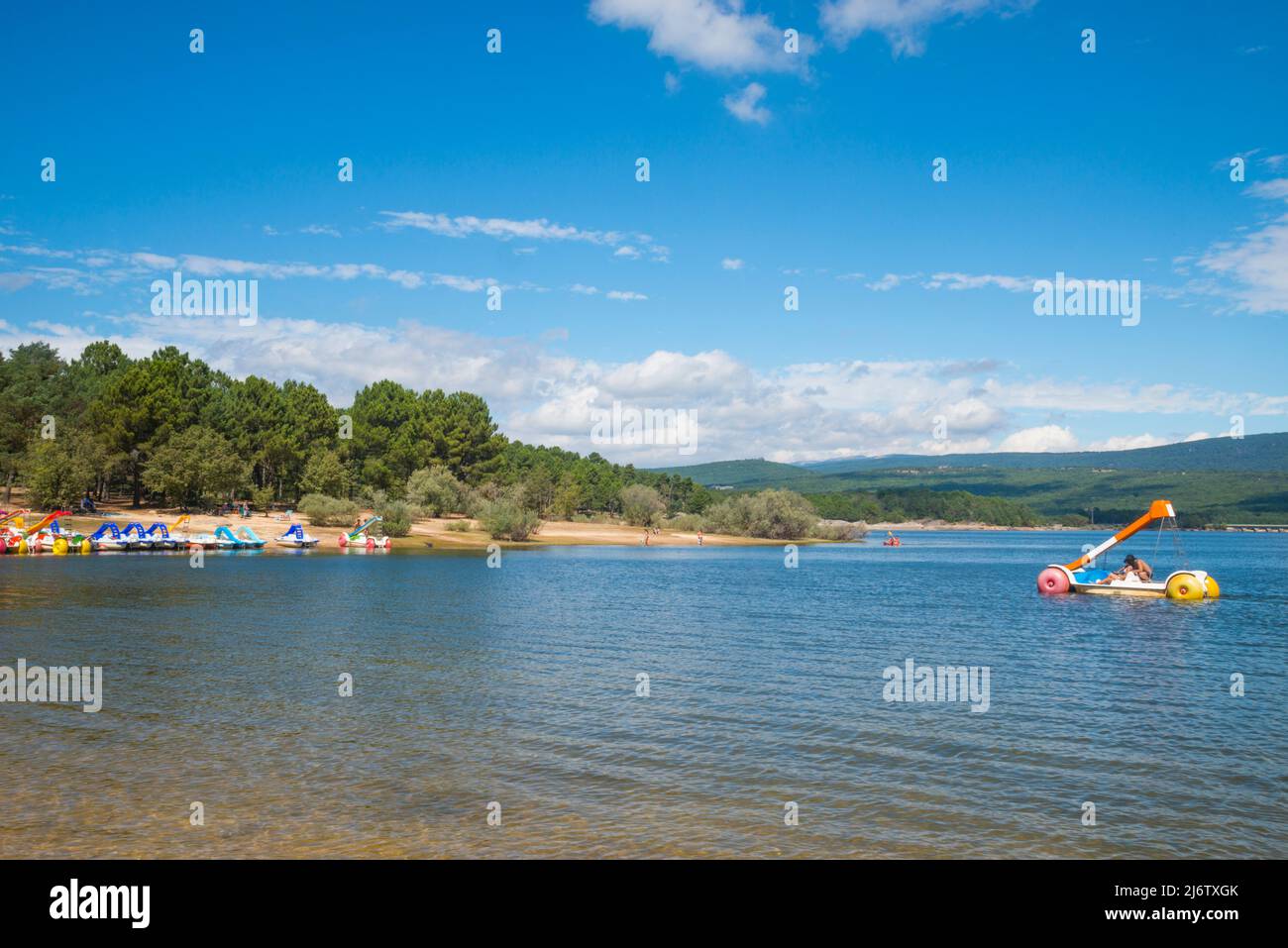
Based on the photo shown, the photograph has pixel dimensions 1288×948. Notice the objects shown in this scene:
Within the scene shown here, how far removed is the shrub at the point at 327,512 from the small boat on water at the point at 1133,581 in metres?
81.8

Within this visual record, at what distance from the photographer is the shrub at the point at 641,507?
17200cm

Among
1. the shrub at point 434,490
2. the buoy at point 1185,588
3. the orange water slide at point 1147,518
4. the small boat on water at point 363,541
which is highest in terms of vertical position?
the shrub at point 434,490

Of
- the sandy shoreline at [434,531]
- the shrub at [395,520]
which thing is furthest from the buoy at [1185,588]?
the shrub at [395,520]

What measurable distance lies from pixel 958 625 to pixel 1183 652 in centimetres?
1065

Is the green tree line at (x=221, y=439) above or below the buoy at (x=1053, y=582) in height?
above

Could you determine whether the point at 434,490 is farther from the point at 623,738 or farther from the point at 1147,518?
the point at 623,738

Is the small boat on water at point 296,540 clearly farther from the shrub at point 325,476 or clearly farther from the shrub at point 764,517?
the shrub at point 764,517

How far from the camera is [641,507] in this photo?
6791 inches

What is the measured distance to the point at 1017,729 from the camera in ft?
67.8

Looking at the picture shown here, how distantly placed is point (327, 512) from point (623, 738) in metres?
101

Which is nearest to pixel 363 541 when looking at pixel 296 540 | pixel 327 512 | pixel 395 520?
pixel 296 540

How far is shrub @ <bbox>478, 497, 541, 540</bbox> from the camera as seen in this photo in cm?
12250

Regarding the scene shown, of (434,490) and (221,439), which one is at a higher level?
(221,439)
